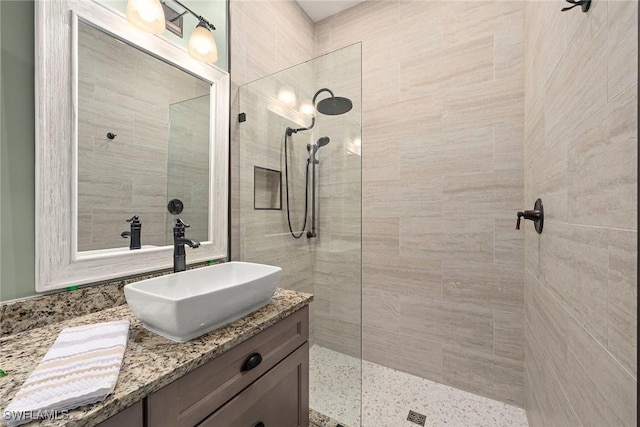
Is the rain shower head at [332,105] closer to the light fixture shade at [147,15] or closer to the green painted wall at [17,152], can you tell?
the light fixture shade at [147,15]

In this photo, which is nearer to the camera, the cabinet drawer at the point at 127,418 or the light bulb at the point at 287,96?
the cabinet drawer at the point at 127,418

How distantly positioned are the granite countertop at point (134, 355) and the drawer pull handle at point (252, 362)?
0.25 ft

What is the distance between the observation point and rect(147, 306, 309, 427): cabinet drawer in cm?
66

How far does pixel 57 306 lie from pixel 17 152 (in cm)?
52

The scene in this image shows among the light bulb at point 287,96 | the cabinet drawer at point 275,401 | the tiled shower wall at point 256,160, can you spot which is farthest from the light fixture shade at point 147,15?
the cabinet drawer at point 275,401

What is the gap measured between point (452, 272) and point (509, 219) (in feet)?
1.63

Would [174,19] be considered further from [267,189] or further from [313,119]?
[267,189]

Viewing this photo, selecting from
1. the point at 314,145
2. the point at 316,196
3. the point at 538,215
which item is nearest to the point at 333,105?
the point at 314,145

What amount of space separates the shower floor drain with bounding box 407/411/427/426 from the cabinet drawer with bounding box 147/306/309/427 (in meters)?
1.06

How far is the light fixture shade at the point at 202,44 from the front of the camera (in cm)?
140

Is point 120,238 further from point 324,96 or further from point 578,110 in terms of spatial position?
point 578,110

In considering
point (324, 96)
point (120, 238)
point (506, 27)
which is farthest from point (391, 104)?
point (120, 238)

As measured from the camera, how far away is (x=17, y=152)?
86 cm

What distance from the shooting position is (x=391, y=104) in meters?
2.09
